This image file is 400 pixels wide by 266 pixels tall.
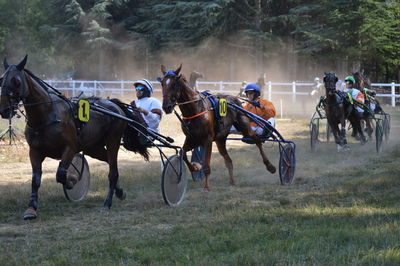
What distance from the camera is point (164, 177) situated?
9148mm

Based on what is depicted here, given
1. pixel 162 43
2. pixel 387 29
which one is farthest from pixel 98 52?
pixel 387 29

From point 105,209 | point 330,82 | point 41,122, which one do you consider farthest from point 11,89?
point 330,82

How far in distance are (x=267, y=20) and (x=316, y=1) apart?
9.92 ft

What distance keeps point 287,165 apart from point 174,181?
2.91 metres

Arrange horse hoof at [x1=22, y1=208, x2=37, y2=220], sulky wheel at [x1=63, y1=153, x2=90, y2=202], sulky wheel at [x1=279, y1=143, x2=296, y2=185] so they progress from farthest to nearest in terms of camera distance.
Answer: sulky wheel at [x1=279, y1=143, x2=296, y2=185] < sulky wheel at [x1=63, y1=153, x2=90, y2=202] < horse hoof at [x1=22, y1=208, x2=37, y2=220]

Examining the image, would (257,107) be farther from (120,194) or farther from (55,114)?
(55,114)

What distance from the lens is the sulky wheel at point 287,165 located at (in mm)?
11641

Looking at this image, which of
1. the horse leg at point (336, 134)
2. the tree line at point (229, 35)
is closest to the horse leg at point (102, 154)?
the horse leg at point (336, 134)

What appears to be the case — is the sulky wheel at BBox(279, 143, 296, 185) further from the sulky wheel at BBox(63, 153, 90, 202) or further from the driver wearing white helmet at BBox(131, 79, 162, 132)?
the sulky wheel at BBox(63, 153, 90, 202)

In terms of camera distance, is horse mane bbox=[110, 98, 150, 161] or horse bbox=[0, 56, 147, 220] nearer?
horse bbox=[0, 56, 147, 220]

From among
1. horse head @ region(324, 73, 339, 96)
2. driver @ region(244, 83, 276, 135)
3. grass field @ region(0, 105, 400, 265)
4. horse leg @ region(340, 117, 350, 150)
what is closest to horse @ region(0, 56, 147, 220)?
grass field @ region(0, 105, 400, 265)

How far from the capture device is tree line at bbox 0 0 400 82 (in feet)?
121

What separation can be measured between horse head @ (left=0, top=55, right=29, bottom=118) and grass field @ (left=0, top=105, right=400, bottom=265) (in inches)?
51.9

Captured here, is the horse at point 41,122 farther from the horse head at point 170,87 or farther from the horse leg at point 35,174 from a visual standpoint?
the horse head at point 170,87
